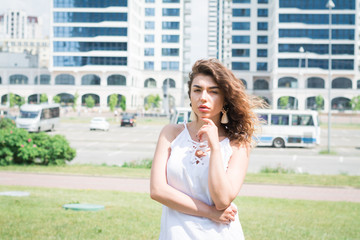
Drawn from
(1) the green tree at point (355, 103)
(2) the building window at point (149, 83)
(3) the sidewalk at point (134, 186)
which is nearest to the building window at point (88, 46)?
(2) the building window at point (149, 83)

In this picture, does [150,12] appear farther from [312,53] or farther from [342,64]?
[342,64]

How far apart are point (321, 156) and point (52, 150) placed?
15633mm

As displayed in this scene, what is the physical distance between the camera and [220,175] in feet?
9.14

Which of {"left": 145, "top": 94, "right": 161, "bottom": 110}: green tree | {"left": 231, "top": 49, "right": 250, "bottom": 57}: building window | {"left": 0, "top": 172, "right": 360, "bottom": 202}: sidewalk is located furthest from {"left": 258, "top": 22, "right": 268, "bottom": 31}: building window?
{"left": 0, "top": 172, "right": 360, "bottom": 202}: sidewalk

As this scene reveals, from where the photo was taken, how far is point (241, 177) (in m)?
2.98

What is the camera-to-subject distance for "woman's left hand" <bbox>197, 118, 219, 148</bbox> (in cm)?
285

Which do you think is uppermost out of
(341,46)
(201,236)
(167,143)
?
(341,46)

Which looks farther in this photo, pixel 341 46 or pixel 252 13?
pixel 252 13

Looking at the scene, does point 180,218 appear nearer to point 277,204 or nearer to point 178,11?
point 277,204

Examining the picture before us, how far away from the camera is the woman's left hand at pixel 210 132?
285 centimetres

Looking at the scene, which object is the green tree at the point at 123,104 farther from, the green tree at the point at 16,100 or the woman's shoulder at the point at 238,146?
the woman's shoulder at the point at 238,146

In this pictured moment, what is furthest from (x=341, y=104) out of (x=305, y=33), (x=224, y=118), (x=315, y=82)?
(x=224, y=118)

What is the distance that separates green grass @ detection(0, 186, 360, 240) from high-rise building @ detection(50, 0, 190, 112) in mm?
70430

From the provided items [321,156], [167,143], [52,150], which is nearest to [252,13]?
[321,156]
